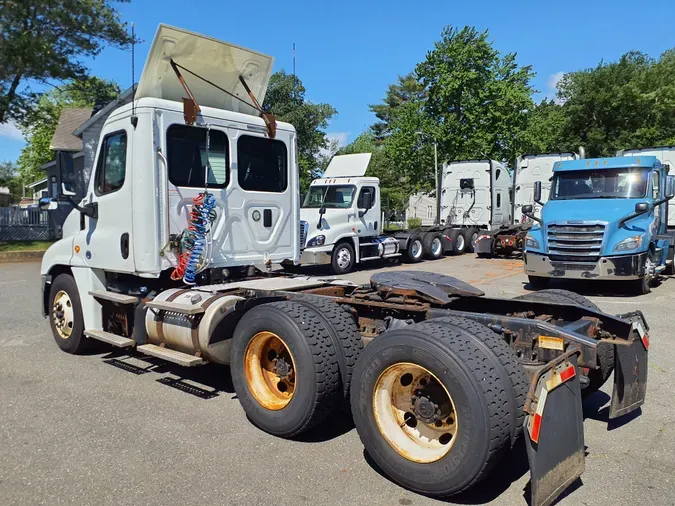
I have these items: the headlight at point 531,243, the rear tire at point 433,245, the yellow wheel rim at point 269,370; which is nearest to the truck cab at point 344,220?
the rear tire at point 433,245

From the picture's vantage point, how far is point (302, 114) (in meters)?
32.2

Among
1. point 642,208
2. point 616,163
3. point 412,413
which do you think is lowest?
point 412,413

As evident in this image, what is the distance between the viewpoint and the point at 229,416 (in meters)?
4.72

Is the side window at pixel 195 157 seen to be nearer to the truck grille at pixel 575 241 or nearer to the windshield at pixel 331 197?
the truck grille at pixel 575 241

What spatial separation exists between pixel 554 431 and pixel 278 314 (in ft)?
6.84

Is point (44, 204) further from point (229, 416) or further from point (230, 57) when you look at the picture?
→ point (229, 416)

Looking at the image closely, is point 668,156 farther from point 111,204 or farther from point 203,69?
point 111,204

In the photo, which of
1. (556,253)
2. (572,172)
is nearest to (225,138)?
(556,253)

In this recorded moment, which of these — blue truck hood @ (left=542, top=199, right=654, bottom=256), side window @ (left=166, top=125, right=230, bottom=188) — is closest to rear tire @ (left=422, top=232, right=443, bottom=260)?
blue truck hood @ (left=542, top=199, right=654, bottom=256)

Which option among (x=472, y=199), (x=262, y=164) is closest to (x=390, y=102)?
(x=472, y=199)

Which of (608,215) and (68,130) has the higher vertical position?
(68,130)

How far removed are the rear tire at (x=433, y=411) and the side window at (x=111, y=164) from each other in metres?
→ 3.64

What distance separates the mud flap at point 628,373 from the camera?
3816 millimetres

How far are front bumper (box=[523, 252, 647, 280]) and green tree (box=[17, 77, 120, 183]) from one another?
1181cm
